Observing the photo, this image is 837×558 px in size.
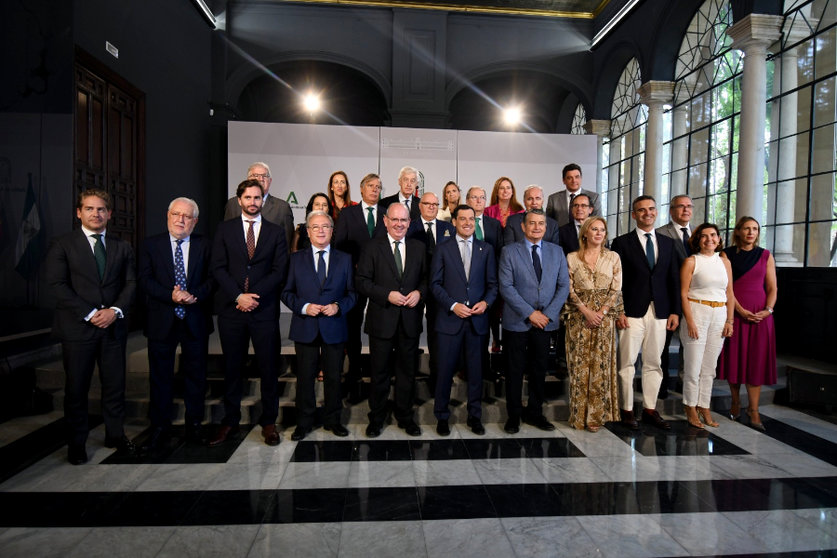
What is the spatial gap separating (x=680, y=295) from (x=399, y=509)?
97.7 inches

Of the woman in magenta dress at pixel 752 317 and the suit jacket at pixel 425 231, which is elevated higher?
the suit jacket at pixel 425 231

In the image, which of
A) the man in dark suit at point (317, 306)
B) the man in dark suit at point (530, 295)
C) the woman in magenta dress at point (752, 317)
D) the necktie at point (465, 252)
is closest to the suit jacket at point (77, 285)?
the man in dark suit at point (317, 306)

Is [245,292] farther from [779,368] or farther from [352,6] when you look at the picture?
[352,6]

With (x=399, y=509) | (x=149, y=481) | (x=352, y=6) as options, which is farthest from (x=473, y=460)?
(x=352, y=6)

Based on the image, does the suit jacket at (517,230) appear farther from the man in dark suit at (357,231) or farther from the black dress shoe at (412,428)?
the black dress shoe at (412,428)

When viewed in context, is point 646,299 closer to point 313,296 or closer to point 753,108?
point 313,296

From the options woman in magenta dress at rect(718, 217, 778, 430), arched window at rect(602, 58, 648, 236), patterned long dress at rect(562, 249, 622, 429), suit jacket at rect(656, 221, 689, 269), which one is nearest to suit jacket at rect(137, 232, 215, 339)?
patterned long dress at rect(562, 249, 622, 429)

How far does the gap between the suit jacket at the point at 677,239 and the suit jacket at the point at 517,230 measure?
0.74 metres

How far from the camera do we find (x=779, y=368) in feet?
15.9

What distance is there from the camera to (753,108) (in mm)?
5887

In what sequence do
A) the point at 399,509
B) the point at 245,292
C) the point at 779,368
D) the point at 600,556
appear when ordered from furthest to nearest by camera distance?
the point at 779,368, the point at 245,292, the point at 399,509, the point at 600,556

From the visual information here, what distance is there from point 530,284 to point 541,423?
100 centimetres

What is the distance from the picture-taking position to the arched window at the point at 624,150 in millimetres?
9273

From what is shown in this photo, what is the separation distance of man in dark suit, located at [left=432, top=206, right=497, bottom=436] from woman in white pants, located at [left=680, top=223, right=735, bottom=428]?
1.44m
